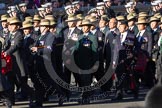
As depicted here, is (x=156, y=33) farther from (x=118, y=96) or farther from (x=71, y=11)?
(x=71, y=11)

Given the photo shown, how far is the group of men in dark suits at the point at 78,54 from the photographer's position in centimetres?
1053

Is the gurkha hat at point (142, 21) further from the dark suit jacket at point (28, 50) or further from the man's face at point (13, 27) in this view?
the man's face at point (13, 27)

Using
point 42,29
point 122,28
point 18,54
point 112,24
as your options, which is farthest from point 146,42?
point 18,54

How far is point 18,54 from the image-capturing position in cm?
1045

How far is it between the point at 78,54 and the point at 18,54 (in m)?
1.24

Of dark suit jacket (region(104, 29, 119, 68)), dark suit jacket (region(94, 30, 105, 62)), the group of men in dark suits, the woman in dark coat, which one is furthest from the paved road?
the woman in dark coat

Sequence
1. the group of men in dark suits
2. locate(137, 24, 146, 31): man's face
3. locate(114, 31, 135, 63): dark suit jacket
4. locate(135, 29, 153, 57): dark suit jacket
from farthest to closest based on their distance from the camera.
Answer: locate(137, 24, 146, 31): man's face, locate(135, 29, 153, 57): dark suit jacket, locate(114, 31, 135, 63): dark suit jacket, the group of men in dark suits

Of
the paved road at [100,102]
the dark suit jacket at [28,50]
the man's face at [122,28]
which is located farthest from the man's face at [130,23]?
the dark suit jacket at [28,50]

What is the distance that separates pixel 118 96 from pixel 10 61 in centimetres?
260

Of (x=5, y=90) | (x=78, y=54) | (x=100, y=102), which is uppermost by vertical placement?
(x=78, y=54)

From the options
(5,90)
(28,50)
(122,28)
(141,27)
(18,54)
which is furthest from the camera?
(141,27)

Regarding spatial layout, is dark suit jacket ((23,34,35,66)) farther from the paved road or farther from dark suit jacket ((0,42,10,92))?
the paved road

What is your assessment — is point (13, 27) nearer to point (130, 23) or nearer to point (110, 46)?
point (110, 46)

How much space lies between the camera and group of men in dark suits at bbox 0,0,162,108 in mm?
10531
